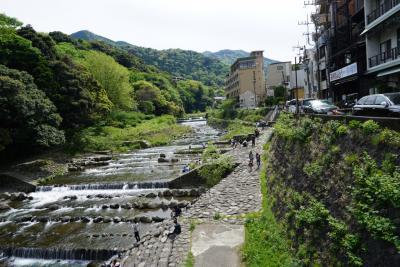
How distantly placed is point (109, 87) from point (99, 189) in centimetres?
4099

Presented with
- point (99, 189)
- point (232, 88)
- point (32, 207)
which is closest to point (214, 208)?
point (99, 189)

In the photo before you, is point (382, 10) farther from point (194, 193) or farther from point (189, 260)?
point (189, 260)

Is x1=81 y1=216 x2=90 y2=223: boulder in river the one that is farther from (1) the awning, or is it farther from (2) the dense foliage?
(1) the awning

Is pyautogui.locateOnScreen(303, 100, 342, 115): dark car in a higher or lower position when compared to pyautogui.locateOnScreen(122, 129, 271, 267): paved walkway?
higher

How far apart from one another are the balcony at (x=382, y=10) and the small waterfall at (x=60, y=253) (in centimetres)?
2683

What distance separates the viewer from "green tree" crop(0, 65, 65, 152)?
1300 inches

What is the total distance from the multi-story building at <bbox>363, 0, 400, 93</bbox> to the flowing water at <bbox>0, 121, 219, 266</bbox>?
20.0 m

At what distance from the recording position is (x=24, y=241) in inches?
810

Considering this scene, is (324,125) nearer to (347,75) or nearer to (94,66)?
(347,75)

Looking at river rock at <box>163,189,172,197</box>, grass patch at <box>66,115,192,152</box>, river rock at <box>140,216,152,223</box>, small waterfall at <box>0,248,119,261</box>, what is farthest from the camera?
grass patch at <box>66,115,192,152</box>

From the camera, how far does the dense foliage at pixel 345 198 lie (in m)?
8.09

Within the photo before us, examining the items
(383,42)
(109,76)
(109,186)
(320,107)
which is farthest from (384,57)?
(109,76)

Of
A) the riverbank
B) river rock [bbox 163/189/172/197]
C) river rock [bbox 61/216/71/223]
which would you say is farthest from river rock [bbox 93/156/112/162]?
river rock [bbox 61/216/71/223]

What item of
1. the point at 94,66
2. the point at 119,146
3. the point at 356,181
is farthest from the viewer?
the point at 94,66
